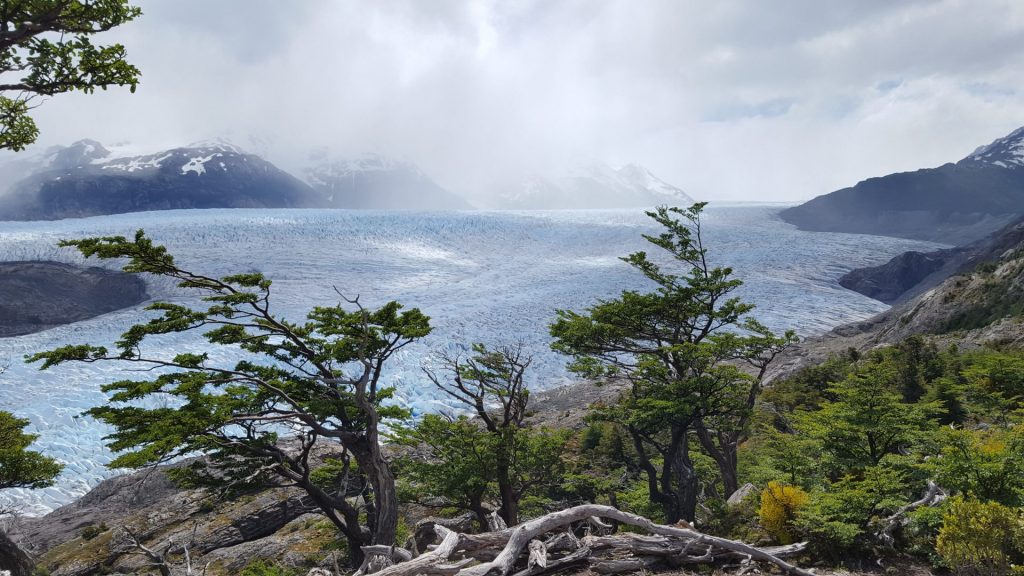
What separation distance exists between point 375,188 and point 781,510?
123550 millimetres

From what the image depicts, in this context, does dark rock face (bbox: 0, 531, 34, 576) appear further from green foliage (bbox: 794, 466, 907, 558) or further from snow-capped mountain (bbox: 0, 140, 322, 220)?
snow-capped mountain (bbox: 0, 140, 322, 220)

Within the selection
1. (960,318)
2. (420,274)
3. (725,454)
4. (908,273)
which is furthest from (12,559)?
(908,273)

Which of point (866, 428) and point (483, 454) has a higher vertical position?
point (866, 428)

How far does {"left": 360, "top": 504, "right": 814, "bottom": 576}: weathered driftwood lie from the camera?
5004mm

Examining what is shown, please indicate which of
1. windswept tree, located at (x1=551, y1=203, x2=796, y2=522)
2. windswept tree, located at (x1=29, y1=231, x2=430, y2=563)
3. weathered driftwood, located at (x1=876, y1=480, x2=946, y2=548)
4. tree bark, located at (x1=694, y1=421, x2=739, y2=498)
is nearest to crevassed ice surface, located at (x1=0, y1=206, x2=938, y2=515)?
windswept tree, located at (x1=551, y1=203, x2=796, y2=522)

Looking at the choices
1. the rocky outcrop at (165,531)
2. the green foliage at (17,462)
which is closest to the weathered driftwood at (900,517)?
the rocky outcrop at (165,531)

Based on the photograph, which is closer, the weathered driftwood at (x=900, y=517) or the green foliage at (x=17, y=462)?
the weathered driftwood at (x=900, y=517)

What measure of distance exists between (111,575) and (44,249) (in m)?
42.6

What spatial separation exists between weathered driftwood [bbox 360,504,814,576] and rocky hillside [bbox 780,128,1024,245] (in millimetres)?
90185

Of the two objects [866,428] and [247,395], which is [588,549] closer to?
[866,428]

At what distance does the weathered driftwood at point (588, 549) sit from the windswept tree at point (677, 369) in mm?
5120

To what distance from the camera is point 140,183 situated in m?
84.1

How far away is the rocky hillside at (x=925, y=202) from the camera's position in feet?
277

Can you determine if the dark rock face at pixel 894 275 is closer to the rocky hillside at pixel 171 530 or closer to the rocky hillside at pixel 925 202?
the rocky hillside at pixel 925 202
